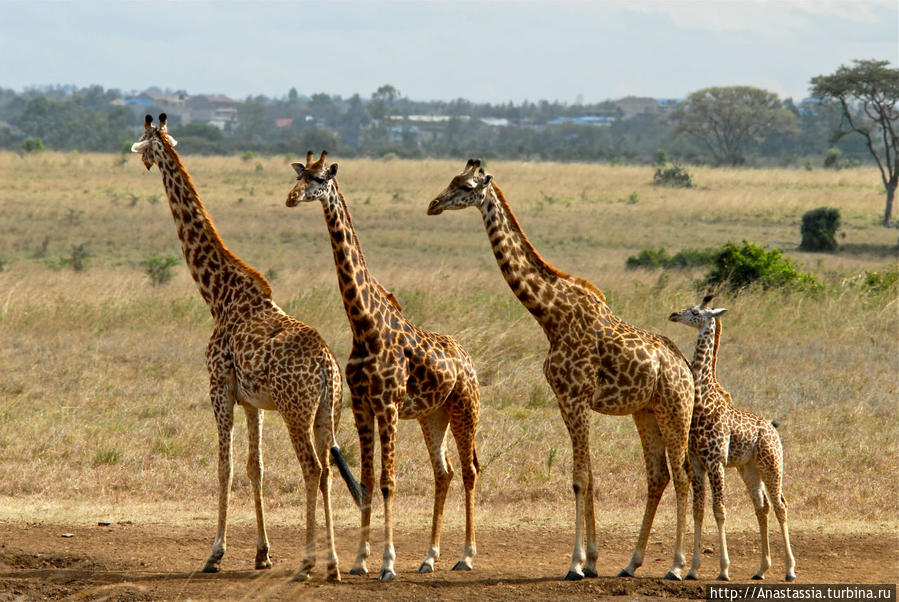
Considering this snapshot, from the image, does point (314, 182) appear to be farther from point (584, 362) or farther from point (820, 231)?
point (820, 231)

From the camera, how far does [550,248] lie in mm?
25609

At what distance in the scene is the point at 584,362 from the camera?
6543 mm

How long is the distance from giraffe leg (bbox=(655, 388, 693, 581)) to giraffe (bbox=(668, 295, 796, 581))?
0.31ft

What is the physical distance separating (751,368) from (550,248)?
12781mm

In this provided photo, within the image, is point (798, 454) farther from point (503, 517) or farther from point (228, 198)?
point (228, 198)

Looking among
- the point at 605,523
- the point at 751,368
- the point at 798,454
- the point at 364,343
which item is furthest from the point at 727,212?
the point at 364,343

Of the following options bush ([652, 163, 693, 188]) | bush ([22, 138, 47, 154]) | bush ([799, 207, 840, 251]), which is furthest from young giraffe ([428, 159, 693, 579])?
bush ([22, 138, 47, 154])

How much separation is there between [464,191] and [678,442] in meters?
2.10

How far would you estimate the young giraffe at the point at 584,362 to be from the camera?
6.54 metres

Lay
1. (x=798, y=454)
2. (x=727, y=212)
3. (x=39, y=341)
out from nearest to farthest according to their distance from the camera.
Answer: (x=798, y=454) → (x=39, y=341) → (x=727, y=212)

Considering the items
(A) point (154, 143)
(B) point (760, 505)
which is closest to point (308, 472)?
(A) point (154, 143)

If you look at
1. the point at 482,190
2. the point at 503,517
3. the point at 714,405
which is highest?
the point at 482,190

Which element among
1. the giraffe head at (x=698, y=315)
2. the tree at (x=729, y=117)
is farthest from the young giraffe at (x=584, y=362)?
the tree at (x=729, y=117)

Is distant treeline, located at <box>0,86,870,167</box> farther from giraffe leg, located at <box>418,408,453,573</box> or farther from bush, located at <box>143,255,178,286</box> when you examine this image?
giraffe leg, located at <box>418,408,453,573</box>
